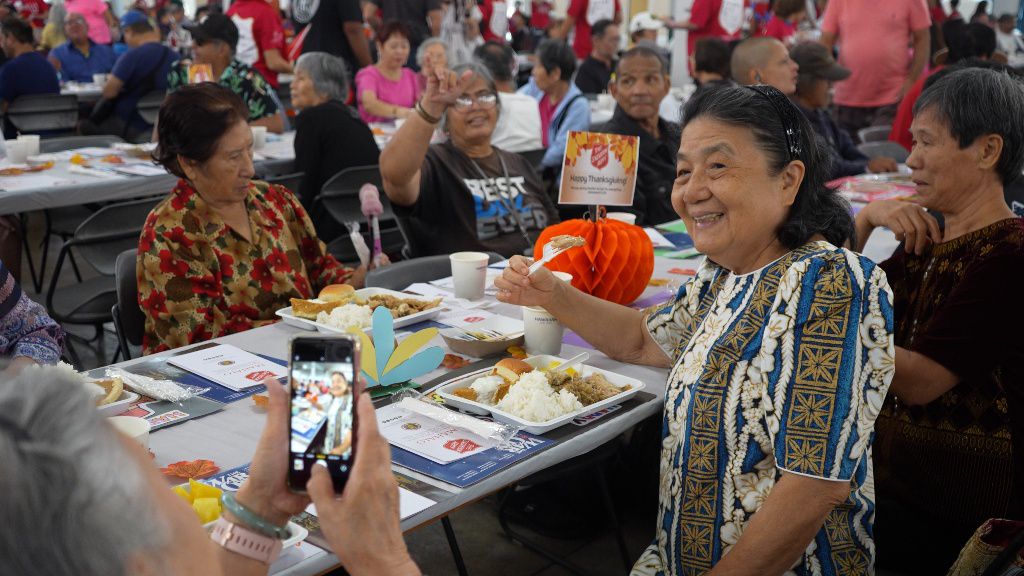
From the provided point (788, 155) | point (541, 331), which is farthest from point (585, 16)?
point (788, 155)

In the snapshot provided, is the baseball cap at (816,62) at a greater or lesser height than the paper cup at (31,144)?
greater

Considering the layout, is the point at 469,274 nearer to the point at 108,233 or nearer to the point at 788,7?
the point at 108,233

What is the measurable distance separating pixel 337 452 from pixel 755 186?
3.29 ft

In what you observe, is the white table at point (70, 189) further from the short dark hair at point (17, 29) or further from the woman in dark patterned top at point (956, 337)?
the woman in dark patterned top at point (956, 337)

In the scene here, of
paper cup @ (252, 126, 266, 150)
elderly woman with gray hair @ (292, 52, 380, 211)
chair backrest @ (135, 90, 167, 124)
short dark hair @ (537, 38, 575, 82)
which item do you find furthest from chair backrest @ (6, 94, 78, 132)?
short dark hair @ (537, 38, 575, 82)

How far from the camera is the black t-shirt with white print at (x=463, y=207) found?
3.51m

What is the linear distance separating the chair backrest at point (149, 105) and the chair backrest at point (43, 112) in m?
0.47

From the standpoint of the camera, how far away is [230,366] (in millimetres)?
2100

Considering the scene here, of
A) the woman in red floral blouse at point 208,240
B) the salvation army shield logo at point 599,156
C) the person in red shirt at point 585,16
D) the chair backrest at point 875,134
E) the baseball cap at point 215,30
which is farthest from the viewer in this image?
the person in red shirt at point 585,16

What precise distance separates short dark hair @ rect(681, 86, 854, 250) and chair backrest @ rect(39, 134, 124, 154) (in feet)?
15.6

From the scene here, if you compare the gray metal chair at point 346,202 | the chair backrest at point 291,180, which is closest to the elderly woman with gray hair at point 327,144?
the chair backrest at point 291,180

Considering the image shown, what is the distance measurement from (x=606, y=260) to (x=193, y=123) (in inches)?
49.9

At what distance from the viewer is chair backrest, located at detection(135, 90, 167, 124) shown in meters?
7.27

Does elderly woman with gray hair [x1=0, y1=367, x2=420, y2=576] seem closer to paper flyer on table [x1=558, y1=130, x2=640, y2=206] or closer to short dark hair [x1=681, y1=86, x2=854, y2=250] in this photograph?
short dark hair [x1=681, y1=86, x2=854, y2=250]
